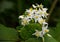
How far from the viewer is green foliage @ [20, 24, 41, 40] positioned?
173 cm

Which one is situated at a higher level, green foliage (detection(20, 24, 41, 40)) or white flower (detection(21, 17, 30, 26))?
white flower (detection(21, 17, 30, 26))

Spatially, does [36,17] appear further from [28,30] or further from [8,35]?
[8,35]

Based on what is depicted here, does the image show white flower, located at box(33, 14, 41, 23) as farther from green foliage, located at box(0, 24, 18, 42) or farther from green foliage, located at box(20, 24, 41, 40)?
green foliage, located at box(0, 24, 18, 42)

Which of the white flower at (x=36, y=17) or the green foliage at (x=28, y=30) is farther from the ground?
the white flower at (x=36, y=17)

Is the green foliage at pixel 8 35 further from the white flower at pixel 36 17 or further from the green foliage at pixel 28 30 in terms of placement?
the white flower at pixel 36 17

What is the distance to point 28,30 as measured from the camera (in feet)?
5.77

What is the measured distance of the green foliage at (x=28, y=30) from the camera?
173 cm

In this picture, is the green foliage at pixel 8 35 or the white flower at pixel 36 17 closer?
the white flower at pixel 36 17

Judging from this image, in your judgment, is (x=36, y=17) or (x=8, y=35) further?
(x=8, y=35)

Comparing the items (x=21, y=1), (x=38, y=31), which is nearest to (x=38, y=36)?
(x=38, y=31)

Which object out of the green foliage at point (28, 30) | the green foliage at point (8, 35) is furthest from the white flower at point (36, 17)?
the green foliage at point (8, 35)

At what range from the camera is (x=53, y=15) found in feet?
10.2

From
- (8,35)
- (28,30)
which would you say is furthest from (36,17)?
(8,35)

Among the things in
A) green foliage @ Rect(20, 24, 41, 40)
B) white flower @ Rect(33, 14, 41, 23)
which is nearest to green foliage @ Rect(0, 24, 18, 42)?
green foliage @ Rect(20, 24, 41, 40)
